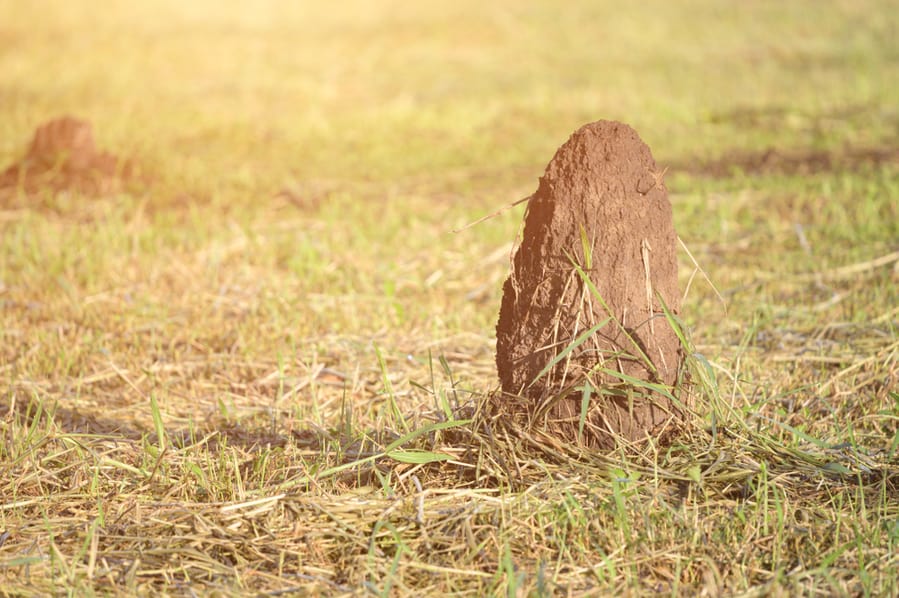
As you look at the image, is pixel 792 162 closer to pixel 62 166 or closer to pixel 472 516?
pixel 62 166

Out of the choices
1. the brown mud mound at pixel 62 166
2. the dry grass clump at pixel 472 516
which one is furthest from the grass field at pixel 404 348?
the brown mud mound at pixel 62 166

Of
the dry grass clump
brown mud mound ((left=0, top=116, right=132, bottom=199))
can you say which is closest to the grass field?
the dry grass clump

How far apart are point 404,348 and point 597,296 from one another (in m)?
1.50

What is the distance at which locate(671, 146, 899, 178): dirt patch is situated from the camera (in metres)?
7.08

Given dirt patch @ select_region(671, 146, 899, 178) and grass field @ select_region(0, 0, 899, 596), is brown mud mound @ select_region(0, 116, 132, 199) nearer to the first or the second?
grass field @ select_region(0, 0, 899, 596)

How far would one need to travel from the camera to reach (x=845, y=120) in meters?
8.60

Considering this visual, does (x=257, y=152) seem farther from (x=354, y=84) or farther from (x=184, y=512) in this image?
(x=184, y=512)

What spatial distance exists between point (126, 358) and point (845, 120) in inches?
265

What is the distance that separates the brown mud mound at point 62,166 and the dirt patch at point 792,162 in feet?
13.0

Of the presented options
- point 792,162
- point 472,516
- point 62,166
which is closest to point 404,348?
point 472,516

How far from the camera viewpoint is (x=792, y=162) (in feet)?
24.1

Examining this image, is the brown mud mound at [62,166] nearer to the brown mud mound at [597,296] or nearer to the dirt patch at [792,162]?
the dirt patch at [792,162]

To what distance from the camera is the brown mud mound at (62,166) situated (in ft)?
21.6

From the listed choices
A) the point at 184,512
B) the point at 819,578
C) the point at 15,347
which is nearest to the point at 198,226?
the point at 15,347
